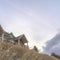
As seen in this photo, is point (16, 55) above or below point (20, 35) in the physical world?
below

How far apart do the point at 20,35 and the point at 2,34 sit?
5.80 metres

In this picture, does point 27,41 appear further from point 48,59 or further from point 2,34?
point 48,59

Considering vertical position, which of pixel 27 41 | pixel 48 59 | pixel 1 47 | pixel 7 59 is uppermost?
pixel 27 41

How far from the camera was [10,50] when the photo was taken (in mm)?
28375

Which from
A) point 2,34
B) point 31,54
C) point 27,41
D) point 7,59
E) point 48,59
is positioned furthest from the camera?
point 27,41

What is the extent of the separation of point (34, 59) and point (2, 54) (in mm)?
5822

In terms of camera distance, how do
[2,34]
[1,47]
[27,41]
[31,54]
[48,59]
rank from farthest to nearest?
[27,41]
[2,34]
[1,47]
[31,54]
[48,59]

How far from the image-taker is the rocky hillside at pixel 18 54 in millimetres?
24641

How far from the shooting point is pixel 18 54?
26.8 meters

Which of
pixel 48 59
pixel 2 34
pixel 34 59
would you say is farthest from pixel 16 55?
pixel 2 34

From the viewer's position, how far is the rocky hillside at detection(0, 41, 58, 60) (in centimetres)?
2464

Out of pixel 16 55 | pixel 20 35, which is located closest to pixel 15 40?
pixel 20 35

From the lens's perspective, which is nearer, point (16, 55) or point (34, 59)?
point (34, 59)

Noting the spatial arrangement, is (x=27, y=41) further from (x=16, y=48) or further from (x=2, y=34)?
(x=16, y=48)
